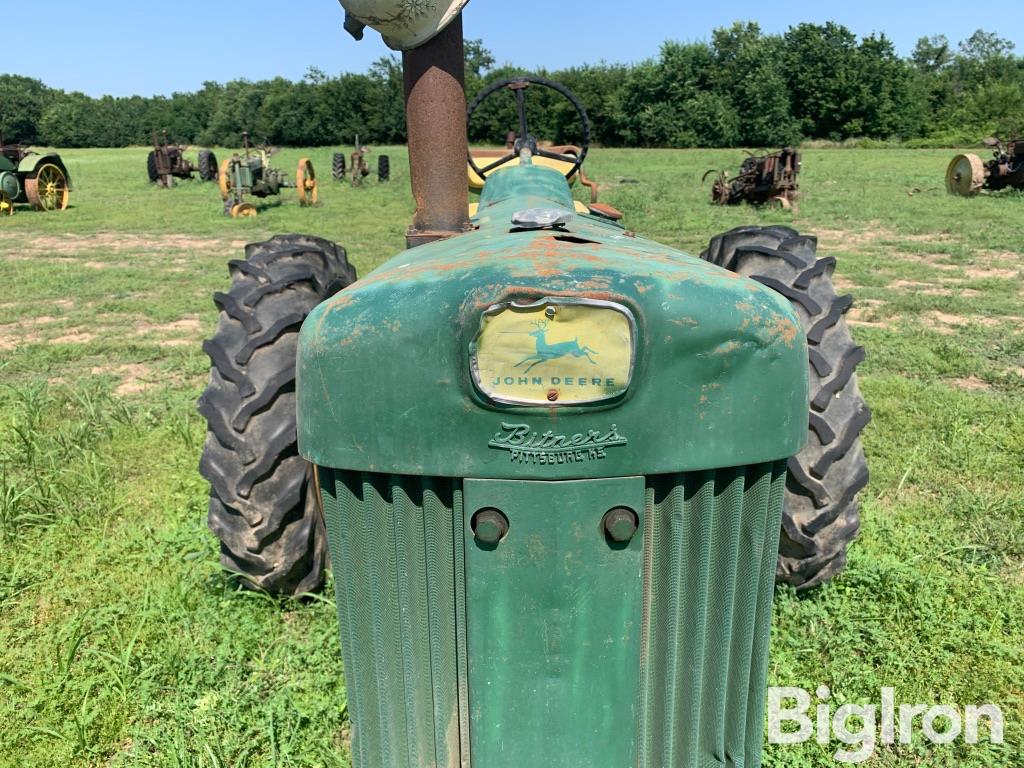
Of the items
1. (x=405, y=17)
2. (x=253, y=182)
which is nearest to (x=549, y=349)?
(x=405, y=17)

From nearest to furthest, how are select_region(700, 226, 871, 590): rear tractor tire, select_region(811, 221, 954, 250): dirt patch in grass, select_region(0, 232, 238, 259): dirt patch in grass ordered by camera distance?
select_region(700, 226, 871, 590): rear tractor tire, select_region(811, 221, 954, 250): dirt patch in grass, select_region(0, 232, 238, 259): dirt patch in grass

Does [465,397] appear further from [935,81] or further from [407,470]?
A: [935,81]

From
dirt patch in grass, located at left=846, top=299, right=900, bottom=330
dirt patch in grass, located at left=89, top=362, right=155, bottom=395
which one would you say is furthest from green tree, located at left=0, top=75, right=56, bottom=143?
dirt patch in grass, located at left=846, top=299, right=900, bottom=330

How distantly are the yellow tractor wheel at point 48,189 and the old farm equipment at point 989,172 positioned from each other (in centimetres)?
1915

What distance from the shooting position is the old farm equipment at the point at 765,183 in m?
14.8

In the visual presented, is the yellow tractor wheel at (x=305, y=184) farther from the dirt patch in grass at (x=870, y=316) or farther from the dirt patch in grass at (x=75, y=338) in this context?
the dirt patch in grass at (x=870, y=316)

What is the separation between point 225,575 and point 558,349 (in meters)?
2.19

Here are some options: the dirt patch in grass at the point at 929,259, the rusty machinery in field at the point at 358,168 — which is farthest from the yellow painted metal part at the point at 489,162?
the rusty machinery in field at the point at 358,168

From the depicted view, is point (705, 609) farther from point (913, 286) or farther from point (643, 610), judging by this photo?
point (913, 286)

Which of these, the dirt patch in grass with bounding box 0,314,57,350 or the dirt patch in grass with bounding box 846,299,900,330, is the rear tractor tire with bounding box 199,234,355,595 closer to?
the dirt patch in grass with bounding box 0,314,57,350

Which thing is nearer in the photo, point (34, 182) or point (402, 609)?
point (402, 609)

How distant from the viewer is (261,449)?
2498mm

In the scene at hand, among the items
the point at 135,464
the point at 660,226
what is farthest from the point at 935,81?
the point at 135,464

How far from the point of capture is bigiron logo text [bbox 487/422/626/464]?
4.64ft
